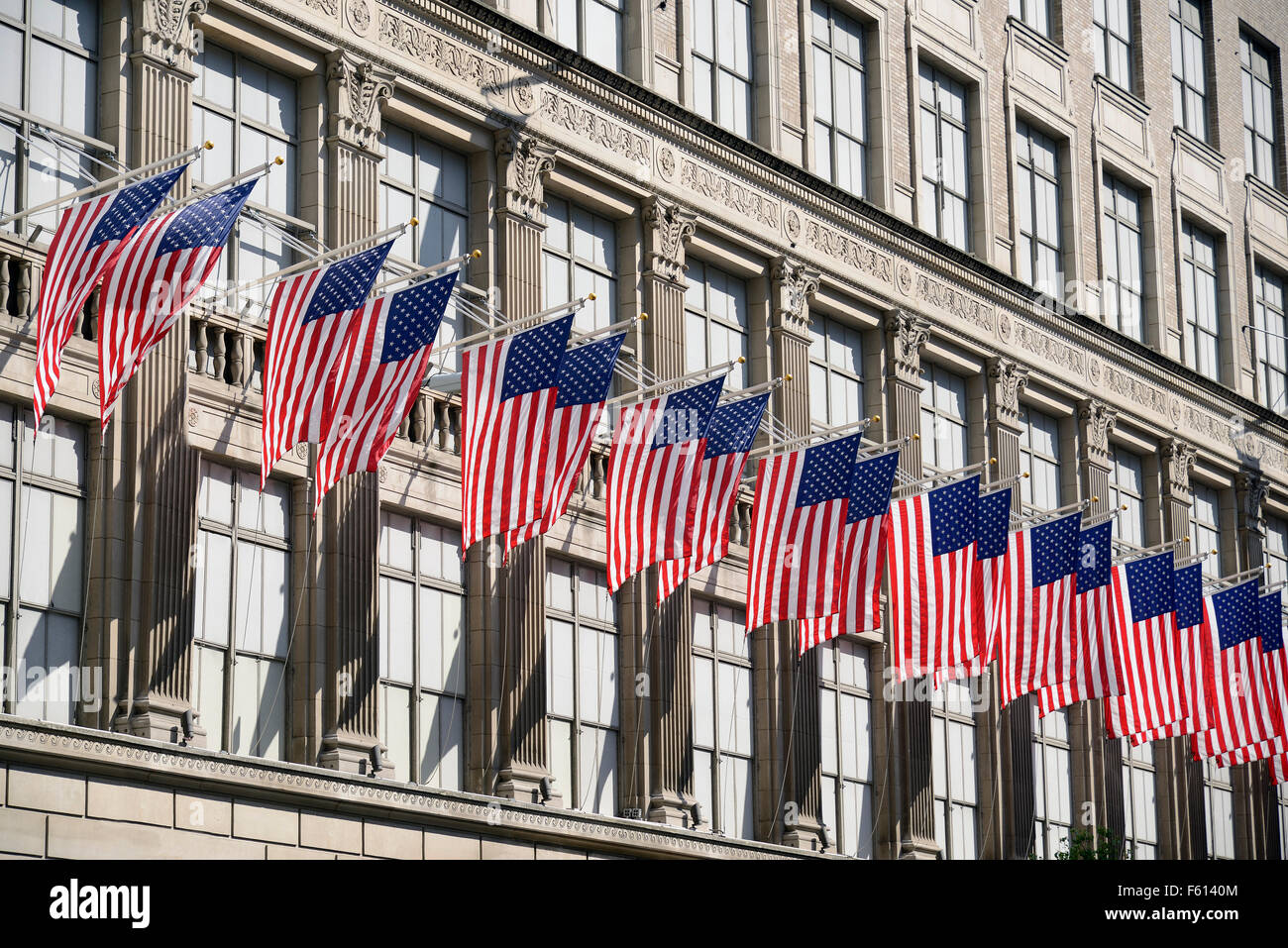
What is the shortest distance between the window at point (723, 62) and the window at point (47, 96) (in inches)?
480

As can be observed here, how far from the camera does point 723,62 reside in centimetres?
3800

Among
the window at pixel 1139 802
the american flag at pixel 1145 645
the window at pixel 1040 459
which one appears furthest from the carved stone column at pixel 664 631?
the window at pixel 1139 802

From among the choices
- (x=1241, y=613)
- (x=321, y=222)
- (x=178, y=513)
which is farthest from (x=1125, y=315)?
(x=178, y=513)

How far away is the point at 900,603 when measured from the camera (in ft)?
105

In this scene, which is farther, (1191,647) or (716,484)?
(1191,647)

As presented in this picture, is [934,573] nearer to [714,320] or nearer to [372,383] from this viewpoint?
[714,320]

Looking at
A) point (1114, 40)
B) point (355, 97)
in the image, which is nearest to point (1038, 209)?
point (1114, 40)

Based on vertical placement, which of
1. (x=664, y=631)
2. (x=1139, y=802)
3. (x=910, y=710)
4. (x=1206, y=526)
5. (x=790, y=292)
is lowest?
(x=1139, y=802)

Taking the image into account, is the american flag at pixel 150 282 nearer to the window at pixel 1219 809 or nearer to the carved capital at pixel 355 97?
the carved capital at pixel 355 97

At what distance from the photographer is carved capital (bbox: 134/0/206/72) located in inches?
1080

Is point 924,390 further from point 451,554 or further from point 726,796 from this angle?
point 451,554

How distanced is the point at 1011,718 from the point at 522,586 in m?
13.6

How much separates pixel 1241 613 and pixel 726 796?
1077cm

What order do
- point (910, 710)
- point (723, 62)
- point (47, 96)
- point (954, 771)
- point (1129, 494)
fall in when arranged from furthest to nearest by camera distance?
point (1129, 494), point (954, 771), point (910, 710), point (723, 62), point (47, 96)
